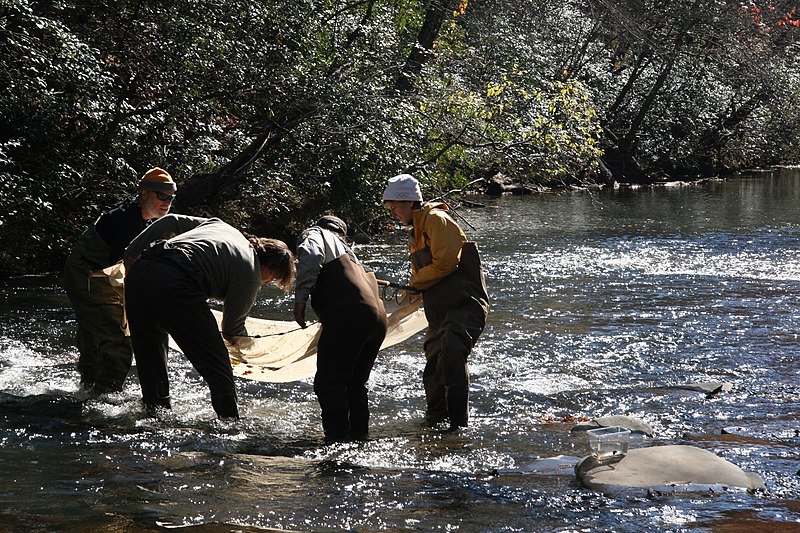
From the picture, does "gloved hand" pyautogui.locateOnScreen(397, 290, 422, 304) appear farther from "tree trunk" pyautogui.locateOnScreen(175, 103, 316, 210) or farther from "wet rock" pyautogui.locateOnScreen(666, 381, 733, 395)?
"tree trunk" pyautogui.locateOnScreen(175, 103, 316, 210)

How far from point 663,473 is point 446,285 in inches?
81.8

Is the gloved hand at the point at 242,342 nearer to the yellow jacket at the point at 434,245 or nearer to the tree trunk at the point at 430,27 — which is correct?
the yellow jacket at the point at 434,245

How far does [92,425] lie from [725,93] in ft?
111

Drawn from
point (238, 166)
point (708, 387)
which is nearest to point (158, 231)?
point (708, 387)

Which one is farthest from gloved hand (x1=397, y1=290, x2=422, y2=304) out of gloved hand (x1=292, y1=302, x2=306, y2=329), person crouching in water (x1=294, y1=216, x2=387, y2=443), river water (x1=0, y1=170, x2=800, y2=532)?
gloved hand (x1=292, y1=302, x2=306, y2=329)

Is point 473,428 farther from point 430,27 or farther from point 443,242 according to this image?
point 430,27

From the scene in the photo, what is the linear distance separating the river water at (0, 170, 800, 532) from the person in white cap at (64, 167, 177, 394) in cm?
27

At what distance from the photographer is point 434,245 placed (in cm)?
668

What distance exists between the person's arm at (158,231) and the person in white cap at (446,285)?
134 cm

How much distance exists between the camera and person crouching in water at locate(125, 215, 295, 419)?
5.92 metres

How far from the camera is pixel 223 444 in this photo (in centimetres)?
614

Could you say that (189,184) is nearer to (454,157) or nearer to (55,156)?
(55,156)

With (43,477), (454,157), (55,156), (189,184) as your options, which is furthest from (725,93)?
(43,477)

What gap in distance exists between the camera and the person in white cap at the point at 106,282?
7164mm
